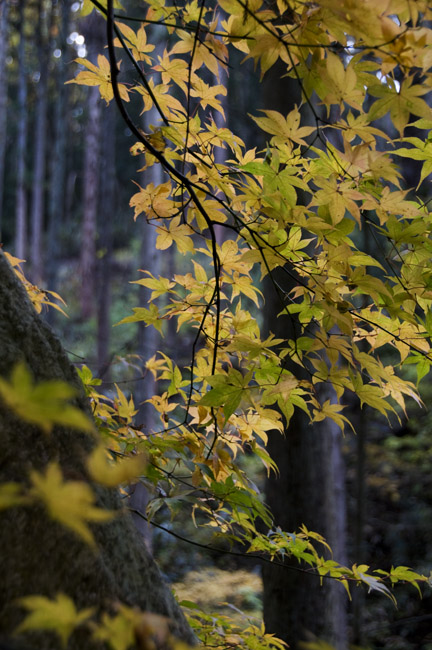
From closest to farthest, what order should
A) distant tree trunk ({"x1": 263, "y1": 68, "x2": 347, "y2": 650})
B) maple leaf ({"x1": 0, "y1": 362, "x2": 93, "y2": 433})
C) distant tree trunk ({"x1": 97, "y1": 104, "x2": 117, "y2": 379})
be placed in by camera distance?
1. maple leaf ({"x1": 0, "y1": 362, "x2": 93, "y2": 433})
2. distant tree trunk ({"x1": 263, "y1": 68, "x2": 347, "y2": 650})
3. distant tree trunk ({"x1": 97, "y1": 104, "x2": 117, "y2": 379})

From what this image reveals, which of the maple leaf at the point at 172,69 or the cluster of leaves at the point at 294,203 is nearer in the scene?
the cluster of leaves at the point at 294,203

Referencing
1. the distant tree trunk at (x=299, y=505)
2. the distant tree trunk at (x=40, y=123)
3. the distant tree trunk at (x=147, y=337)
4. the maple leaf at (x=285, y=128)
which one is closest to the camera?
Answer: the maple leaf at (x=285, y=128)

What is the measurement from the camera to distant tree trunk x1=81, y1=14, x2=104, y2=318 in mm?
7589

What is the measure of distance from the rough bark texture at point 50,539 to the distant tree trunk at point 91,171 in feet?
24.9

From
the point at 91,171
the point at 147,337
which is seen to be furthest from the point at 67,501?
the point at 91,171

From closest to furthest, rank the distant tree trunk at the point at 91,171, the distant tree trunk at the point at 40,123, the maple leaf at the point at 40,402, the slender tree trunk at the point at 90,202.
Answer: the maple leaf at the point at 40,402
the distant tree trunk at the point at 91,171
the distant tree trunk at the point at 40,123
the slender tree trunk at the point at 90,202

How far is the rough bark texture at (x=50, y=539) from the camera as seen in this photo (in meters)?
0.71

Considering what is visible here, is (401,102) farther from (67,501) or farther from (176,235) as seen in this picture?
(67,501)

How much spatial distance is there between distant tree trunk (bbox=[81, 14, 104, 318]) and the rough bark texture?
24.9ft

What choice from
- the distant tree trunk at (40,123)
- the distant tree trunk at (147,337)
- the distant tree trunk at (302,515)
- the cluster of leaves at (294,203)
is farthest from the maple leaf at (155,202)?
the distant tree trunk at (40,123)

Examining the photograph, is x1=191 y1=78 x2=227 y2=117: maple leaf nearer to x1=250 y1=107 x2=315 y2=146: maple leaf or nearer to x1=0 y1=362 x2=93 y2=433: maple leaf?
x1=250 y1=107 x2=315 y2=146: maple leaf

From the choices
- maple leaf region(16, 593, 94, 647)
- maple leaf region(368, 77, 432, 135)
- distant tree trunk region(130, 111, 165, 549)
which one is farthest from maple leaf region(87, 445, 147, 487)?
distant tree trunk region(130, 111, 165, 549)

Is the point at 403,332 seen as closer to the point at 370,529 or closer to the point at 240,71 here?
the point at 370,529

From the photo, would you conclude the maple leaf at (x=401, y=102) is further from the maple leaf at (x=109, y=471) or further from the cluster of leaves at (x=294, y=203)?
the maple leaf at (x=109, y=471)
